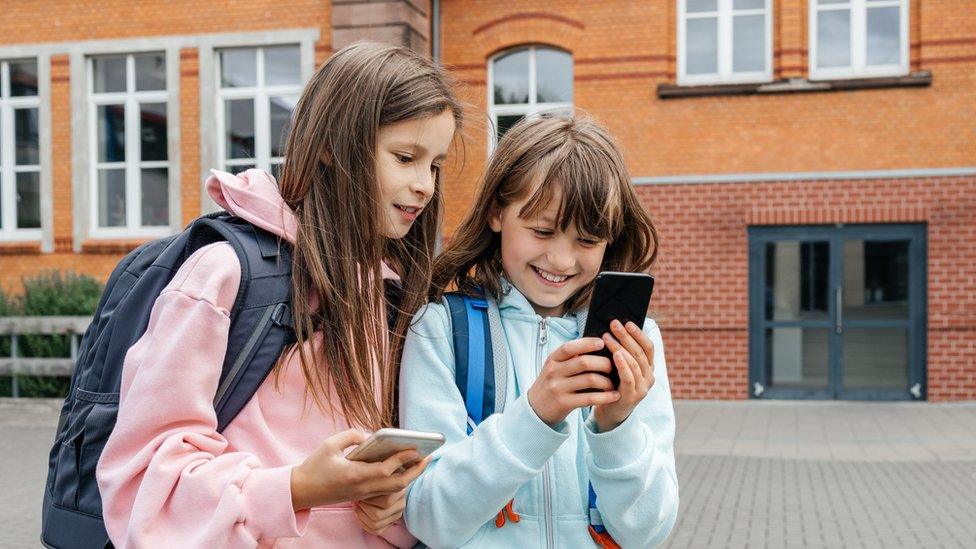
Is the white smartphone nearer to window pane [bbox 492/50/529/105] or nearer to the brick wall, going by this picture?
the brick wall

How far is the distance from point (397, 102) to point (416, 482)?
687mm

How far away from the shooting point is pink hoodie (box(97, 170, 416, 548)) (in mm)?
1508

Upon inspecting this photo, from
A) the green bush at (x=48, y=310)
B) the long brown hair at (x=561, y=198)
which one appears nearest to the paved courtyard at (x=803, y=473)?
the green bush at (x=48, y=310)

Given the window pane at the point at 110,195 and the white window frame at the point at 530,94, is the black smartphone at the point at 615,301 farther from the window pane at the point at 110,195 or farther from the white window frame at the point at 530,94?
the window pane at the point at 110,195

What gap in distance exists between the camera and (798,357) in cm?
1298

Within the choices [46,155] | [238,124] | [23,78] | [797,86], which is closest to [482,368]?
[797,86]

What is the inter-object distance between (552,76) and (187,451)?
12650 millimetres

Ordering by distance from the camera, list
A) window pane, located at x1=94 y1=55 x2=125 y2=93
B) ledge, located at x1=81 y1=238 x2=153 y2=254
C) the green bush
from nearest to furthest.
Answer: the green bush → ledge, located at x1=81 y1=238 x2=153 y2=254 → window pane, located at x1=94 y1=55 x2=125 y2=93

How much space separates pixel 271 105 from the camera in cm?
1433

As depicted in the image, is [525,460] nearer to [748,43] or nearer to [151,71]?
[748,43]

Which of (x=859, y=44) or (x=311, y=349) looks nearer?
(x=311, y=349)

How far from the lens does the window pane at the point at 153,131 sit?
581 inches

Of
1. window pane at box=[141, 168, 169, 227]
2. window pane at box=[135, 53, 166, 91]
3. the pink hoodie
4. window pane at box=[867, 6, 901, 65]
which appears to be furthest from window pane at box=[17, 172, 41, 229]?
the pink hoodie

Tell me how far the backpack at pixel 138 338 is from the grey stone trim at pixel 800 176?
11.1 metres
